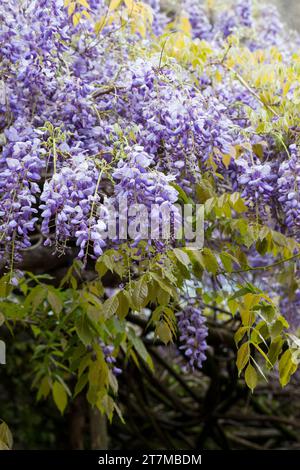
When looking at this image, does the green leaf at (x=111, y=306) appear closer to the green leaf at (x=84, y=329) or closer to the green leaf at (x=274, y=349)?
the green leaf at (x=84, y=329)

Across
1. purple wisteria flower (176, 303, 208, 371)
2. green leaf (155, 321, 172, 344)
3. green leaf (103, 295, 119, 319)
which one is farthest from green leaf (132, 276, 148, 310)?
purple wisteria flower (176, 303, 208, 371)

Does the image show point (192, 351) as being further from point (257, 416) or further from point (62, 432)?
point (62, 432)

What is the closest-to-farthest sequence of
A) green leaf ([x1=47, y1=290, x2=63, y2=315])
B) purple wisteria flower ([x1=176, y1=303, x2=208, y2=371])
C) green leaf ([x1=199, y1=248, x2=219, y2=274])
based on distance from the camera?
green leaf ([x1=199, y1=248, x2=219, y2=274]) < green leaf ([x1=47, y1=290, x2=63, y2=315]) < purple wisteria flower ([x1=176, y1=303, x2=208, y2=371])

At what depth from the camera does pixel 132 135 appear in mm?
2586

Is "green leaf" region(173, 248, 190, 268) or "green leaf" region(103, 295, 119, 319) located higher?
"green leaf" region(173, 248, 190, 268)

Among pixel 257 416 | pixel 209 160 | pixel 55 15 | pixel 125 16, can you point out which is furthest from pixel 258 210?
pixel 257 416

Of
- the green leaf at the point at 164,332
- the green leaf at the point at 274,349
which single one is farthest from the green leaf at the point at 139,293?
the green leaf at the point at 274,349

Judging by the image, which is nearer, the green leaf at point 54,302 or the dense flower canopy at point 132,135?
the dense flower canopy at point 132,135

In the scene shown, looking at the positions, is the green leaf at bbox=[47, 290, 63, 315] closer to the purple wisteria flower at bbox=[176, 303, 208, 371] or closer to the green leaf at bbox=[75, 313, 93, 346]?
the green leaf at bbox=[75, 313, 93, 346]

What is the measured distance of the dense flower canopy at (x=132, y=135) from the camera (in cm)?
231

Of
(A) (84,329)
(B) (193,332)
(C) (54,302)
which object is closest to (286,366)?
(B) (193,332)

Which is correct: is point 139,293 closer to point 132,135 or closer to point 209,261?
point 209,261

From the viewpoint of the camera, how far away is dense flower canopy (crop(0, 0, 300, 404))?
2307 mm

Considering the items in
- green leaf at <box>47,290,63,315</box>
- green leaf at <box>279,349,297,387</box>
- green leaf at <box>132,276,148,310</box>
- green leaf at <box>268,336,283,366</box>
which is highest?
green leaf at <box>132,276,148,310</box>
